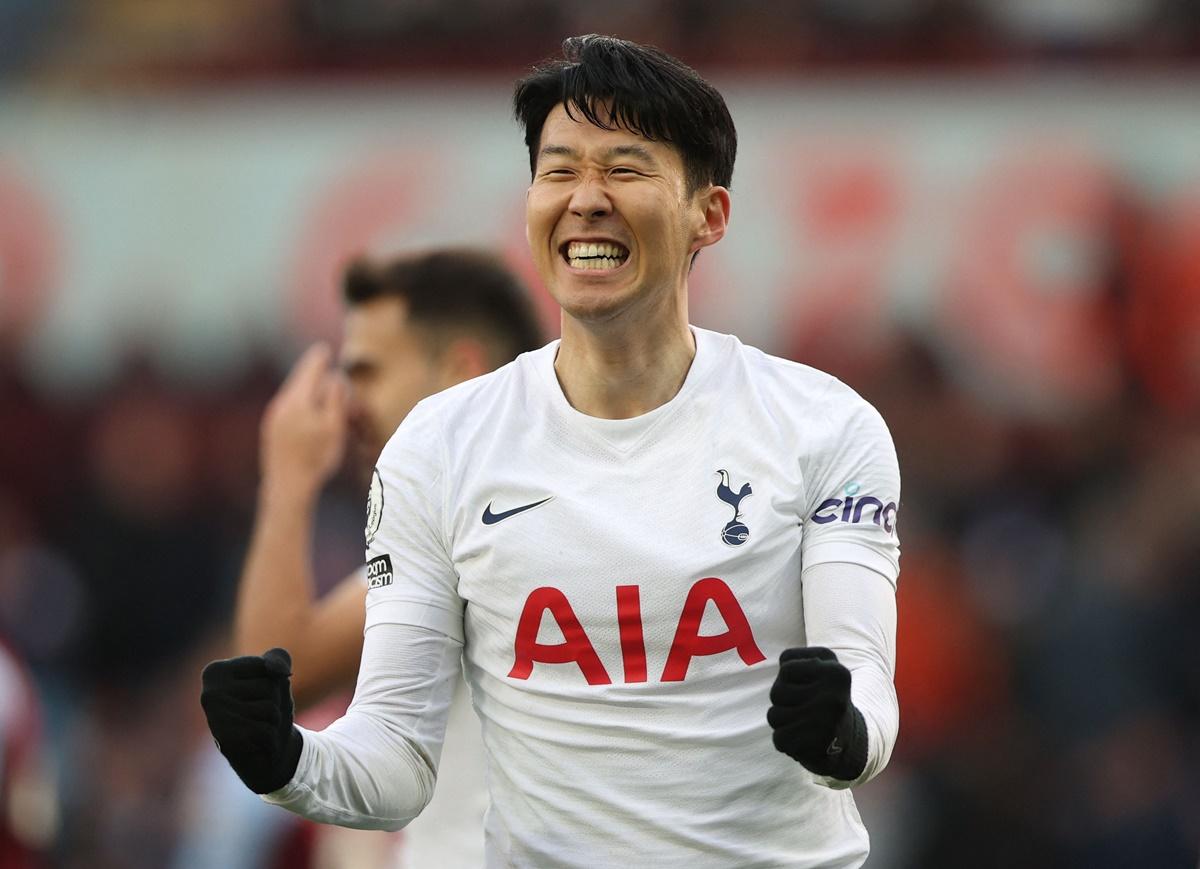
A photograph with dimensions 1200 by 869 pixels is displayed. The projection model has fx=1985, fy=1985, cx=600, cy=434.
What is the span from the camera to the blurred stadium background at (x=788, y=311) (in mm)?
8492

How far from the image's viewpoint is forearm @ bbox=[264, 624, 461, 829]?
10.4 ft

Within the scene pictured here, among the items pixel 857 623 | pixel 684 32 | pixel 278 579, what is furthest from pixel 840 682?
pixel 684 32

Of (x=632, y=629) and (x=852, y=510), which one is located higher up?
(x=852, y=510)

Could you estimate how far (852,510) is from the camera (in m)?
3.26

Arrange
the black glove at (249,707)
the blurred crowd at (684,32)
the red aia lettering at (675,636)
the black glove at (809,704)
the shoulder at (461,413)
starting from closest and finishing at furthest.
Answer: the black glove at (809,704) < the black glove at (249,707) < the red aia lettering at (675,636) < the shoulder at (461,413) < the blurred crowd at (684,32)

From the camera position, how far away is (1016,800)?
8.32 metres

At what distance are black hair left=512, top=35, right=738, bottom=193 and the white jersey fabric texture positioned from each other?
431mm

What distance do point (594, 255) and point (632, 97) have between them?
0.28m

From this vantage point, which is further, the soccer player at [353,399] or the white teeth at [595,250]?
the soccer player at [353,399]

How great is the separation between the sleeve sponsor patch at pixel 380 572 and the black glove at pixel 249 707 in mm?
466

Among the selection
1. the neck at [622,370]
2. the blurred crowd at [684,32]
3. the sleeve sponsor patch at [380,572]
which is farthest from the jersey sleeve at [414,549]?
the blurred crowd at [684,32]

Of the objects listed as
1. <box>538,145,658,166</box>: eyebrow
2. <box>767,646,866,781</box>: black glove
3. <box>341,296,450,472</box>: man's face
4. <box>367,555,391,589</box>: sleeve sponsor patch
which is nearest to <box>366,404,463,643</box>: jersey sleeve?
<box>367,555,391,589</box>: sleeve sponsor patch

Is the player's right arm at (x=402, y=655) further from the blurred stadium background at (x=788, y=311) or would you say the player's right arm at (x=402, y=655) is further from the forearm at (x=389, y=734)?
the blurred stadium background at (x=788, y=311)

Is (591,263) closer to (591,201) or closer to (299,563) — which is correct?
(591,201)
